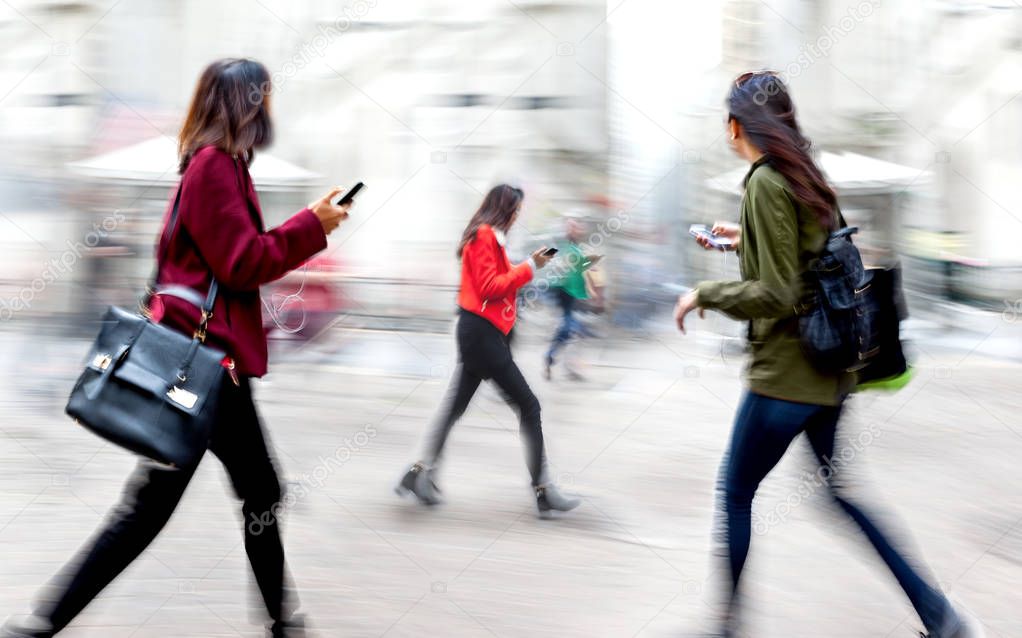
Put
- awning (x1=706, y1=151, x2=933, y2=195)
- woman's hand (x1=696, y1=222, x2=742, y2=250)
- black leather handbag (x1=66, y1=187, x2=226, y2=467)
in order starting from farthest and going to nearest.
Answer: awning (x1=706, y1=151, x2=933, y2=195)
woman's hand (x1=696, y1=222, x2=742, y2=250)
black leather handbag (x1=66, y1=187, x2=226, y2=467)

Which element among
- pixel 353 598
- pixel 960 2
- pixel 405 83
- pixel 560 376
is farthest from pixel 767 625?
pixel 960 2

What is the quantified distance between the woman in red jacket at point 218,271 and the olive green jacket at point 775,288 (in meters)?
1.13

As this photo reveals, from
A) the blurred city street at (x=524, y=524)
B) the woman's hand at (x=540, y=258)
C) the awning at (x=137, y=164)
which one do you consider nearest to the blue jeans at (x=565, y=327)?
the blurred city street at (x=524, y=524)

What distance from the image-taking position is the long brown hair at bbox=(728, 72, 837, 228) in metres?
3.14

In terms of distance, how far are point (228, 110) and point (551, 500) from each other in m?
2.76

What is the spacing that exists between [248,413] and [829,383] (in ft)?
5.21

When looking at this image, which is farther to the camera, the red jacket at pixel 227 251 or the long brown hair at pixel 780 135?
the long brown hair at pixel 780 135

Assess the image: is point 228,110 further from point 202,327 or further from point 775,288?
point 775,288

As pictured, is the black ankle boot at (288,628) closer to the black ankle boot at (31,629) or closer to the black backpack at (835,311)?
the black ankle boot at (31,629)

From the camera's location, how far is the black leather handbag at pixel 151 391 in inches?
112

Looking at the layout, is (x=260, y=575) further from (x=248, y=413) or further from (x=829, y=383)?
(x=829, y=383)

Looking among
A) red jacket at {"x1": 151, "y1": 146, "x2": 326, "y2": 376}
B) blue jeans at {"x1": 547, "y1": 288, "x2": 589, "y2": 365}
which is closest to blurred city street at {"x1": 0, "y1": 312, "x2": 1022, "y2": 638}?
red jacket at {"x1": 151, "y1": 146, "x2": 326, "y2": 376}

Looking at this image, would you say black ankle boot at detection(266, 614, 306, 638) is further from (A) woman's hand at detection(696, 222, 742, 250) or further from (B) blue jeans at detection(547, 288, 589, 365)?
(B) blue jeans at detection(547, 288, 589, 365)

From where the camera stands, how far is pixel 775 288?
3090 millimetres
